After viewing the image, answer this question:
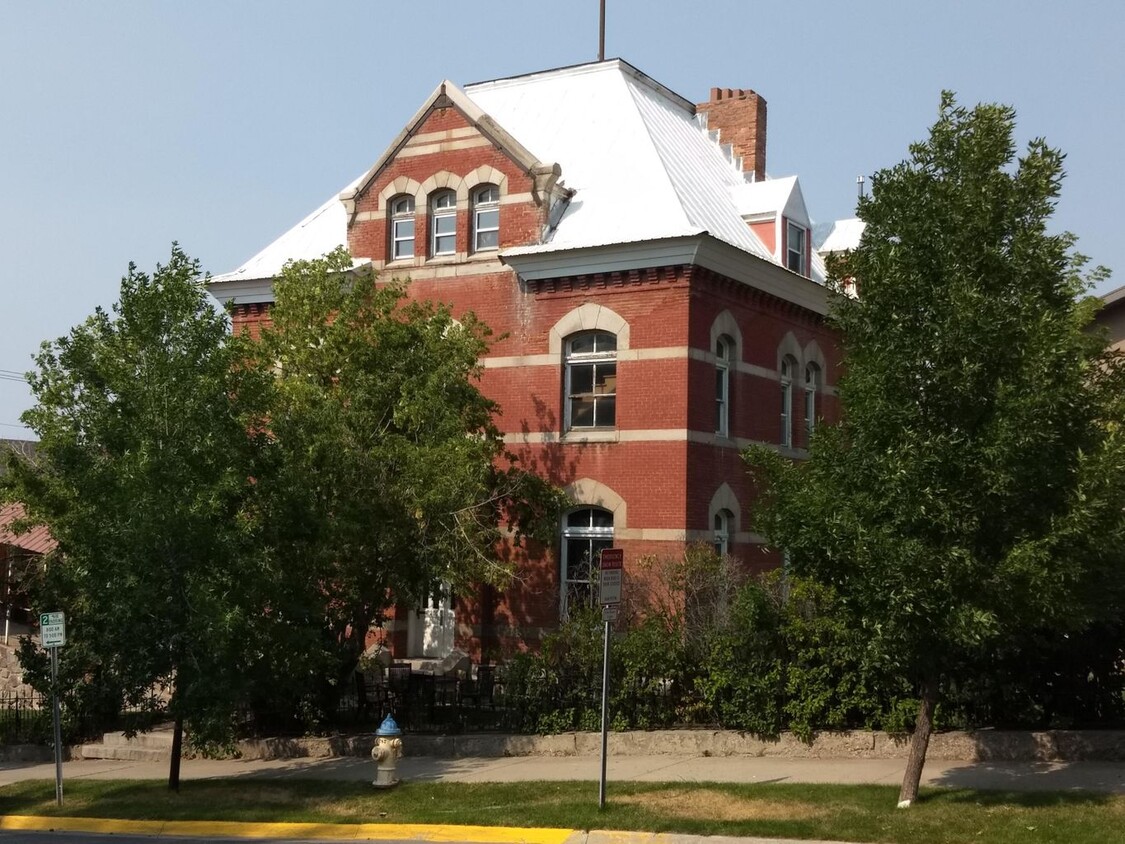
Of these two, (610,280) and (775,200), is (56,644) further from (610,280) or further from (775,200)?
(775,200)

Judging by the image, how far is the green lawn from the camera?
41.0ft

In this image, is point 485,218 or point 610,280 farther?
point 485,218

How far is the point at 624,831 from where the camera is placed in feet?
43.2

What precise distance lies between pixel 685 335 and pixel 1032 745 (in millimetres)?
10426

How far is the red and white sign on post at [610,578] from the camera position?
1416 cm

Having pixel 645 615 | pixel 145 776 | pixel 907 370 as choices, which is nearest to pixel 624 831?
pixel 907 370

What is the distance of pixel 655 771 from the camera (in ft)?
54.7

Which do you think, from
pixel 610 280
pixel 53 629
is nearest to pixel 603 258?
pixel 610 280

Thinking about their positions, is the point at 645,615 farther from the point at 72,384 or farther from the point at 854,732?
the point at 72,384

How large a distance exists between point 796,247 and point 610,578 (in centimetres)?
1518

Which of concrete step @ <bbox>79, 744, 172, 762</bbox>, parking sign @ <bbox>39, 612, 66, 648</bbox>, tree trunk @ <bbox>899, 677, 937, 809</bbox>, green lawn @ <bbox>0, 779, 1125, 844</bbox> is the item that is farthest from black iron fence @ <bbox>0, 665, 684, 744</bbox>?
tree trunk @ <bbox>899, 677, 937, 809</bbox>

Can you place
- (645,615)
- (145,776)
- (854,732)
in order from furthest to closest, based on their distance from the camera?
1. (645,615)
2. (145,776)
3. (854,732)

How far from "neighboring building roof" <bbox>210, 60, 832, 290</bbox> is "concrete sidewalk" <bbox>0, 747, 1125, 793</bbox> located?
10238 millimetres

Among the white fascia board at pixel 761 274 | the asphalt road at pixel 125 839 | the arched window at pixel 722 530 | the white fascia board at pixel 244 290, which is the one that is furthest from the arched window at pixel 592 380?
the asphalt road at pixel 125 839
